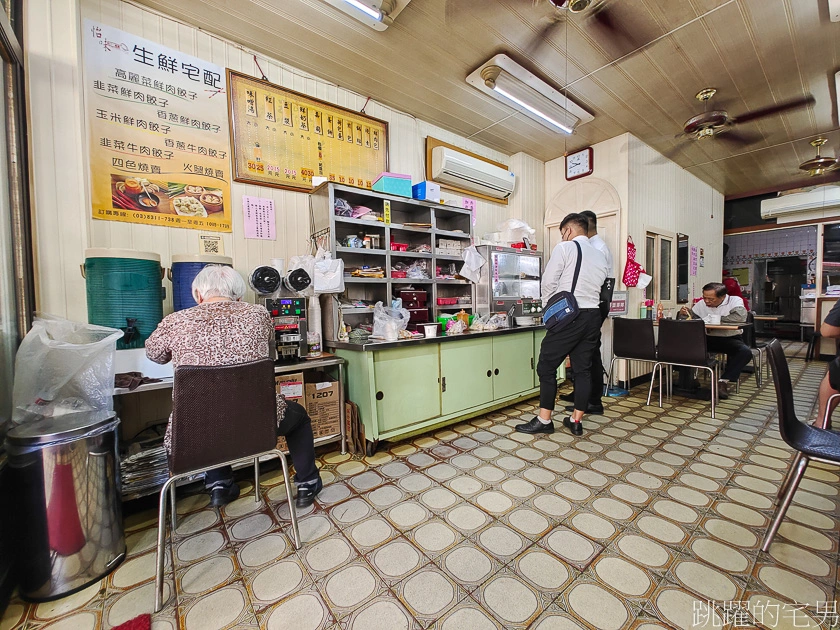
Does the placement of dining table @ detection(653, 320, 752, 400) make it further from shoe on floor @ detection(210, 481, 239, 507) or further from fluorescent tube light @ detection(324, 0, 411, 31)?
shoe on floor @ detection(210, 481, 239, 507)

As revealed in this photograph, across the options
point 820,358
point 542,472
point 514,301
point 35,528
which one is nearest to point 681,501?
point 542,472

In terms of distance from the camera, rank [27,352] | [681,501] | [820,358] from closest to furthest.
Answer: [27,352] < [681,501] < [820,358]

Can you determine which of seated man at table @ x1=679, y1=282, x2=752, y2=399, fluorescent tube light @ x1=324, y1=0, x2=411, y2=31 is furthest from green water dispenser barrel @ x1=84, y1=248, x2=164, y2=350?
seated man at table @ x1=679, y1=282, x2=752, y2=399

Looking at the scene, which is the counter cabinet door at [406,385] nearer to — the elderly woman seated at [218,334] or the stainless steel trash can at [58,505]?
the elderly woman seated at [218,334]

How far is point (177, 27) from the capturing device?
2441 mm

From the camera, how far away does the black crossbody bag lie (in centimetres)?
272

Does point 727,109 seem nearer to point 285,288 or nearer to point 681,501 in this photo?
point 681,501

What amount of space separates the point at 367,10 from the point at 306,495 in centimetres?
301

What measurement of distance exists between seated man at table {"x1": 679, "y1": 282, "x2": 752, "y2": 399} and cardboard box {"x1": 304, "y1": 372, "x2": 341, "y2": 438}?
4055 mm

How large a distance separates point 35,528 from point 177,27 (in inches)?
120

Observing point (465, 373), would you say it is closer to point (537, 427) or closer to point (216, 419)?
point (537, 427)

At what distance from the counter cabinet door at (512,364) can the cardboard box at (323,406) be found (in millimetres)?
1495

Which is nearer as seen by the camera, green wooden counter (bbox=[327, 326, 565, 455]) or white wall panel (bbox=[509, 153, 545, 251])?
green wooden counter (bbox=[327, 326, 565, 455])

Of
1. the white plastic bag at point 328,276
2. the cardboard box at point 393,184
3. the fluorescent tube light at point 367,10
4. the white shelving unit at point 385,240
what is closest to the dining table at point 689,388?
the white shelving unit at point 385,240
